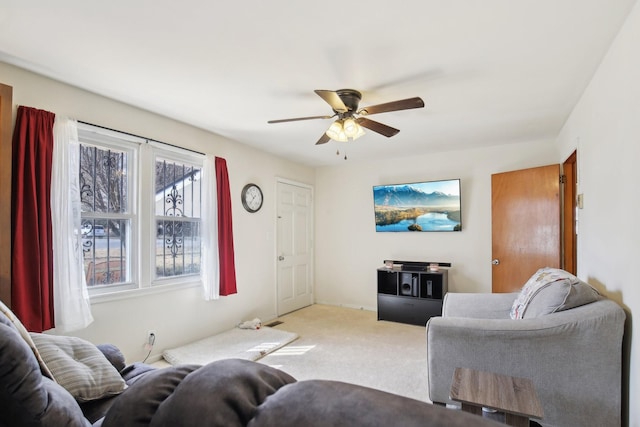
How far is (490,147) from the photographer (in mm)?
4297

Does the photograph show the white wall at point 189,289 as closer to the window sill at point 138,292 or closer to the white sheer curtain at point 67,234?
the window sill at point 138,292

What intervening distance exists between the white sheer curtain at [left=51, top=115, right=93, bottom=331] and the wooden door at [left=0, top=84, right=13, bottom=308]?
0.84 ft

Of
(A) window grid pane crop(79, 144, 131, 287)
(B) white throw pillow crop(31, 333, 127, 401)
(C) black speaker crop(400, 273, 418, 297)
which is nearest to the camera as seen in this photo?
(B) white throw pillow crop(31, 333, 127, 401)

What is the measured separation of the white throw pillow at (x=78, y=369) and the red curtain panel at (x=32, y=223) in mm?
1079

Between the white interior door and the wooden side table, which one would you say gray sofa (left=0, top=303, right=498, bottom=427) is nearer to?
the wooden side table

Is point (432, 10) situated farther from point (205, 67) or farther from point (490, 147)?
point (490, 147)

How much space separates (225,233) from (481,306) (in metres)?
2.71

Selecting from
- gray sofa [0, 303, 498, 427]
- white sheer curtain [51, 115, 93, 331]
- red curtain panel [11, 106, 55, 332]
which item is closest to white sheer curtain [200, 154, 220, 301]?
white sheer curtain [51, 115, 93, 331]

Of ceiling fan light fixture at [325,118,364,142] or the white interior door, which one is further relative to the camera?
the white interior door

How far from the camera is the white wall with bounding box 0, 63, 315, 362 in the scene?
101 inches

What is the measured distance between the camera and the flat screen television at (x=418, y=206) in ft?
14.6

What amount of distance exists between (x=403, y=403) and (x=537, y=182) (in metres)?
3.91

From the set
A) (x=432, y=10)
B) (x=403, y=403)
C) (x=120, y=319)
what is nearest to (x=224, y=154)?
(x=120, y=319)

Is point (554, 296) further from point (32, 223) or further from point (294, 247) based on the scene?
point (294, 247)
